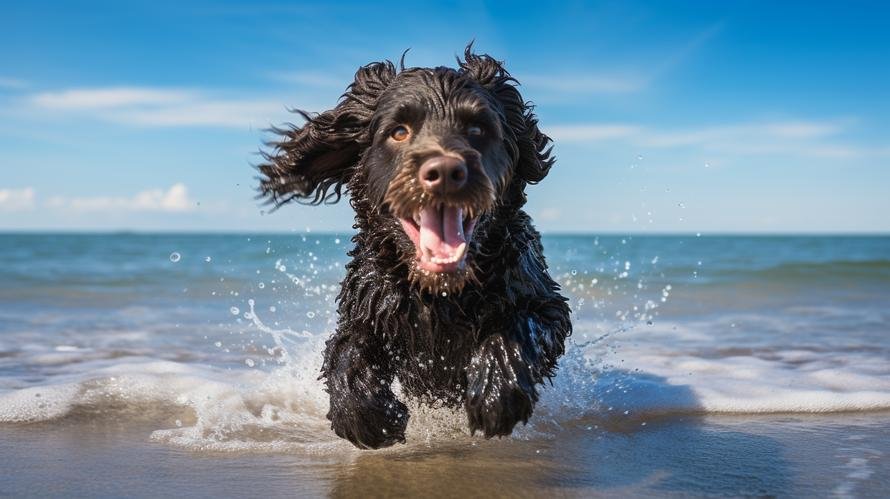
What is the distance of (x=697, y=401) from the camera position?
17.4 ft

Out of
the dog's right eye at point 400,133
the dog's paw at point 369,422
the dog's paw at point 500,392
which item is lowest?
the dog's paw at point 369,422

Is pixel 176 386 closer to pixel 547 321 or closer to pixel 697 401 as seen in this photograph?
pixel 547 321

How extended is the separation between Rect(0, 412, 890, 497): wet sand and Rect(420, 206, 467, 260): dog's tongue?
41.0 inches

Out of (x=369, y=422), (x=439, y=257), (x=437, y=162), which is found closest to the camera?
(x=437, y=162)

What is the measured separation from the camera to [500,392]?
353cm

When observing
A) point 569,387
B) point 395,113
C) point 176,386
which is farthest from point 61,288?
point 395,113

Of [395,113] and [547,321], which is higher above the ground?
[395,113]

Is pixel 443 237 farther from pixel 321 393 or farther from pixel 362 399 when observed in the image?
pixel 321 393

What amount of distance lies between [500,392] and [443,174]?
100 centimetres

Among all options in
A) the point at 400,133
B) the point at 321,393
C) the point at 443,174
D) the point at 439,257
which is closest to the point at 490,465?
the point at 439,257

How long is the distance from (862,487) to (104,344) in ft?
21.1

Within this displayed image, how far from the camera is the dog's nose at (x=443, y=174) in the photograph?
3.21m

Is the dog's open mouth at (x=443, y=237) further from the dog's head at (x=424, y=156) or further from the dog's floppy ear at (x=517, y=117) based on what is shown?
the dog's floppy ear at (x=517, y=117)

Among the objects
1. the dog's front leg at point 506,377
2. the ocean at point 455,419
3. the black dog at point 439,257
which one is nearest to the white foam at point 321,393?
the ocean at point 455,419
